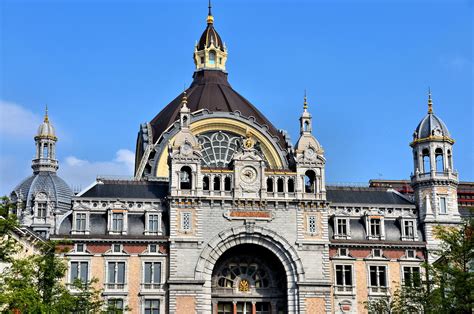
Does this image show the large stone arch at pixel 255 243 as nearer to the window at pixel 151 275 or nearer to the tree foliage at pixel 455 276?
the window at pixel 151 275

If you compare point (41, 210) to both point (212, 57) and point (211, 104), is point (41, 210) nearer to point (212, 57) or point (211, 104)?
point (211, 104)

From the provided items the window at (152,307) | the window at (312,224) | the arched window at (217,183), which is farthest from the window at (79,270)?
the window at (312,224)

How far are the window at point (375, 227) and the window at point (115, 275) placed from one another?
87.0 feet

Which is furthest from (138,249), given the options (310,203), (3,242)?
(3,242)

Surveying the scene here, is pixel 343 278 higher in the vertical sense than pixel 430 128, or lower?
lower

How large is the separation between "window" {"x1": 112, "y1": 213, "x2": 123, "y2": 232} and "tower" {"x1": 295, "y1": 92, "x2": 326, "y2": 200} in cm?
1836

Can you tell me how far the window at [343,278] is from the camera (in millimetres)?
96006

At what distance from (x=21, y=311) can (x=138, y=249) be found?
34.5 meters

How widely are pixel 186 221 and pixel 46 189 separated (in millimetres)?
33937

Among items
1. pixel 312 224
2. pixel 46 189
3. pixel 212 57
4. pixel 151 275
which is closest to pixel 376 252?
pixel 312 224

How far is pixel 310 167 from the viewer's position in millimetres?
97062

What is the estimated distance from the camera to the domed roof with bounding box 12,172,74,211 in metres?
120

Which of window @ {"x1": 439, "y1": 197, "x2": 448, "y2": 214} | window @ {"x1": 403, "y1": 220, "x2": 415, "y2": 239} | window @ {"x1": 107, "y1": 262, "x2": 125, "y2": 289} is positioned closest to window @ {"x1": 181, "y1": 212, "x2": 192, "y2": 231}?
window @ {"x1": 107, "y1": 262, "x2": 125, "y2": 289}

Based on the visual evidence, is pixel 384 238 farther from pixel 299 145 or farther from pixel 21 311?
pixel 21 311
